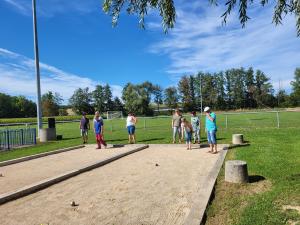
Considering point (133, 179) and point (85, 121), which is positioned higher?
point (85, 121)

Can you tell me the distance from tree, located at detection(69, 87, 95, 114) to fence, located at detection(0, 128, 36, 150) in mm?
100428

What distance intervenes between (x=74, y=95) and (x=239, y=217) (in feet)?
400

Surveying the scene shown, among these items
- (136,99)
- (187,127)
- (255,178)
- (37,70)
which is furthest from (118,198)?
(136,99)

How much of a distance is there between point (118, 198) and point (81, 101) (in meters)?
119

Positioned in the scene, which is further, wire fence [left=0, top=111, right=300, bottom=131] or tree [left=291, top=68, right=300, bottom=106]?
tree [left=291, top=68, right=300, bottom=106]

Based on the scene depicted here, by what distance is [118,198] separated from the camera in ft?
23.0

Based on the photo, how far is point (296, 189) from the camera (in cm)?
683

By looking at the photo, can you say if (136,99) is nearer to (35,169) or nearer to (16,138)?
(16,138)

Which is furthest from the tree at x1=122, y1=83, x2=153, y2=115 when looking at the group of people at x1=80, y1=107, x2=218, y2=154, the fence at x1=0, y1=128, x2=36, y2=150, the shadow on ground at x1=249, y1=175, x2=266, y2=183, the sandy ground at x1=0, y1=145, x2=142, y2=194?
the shadow on ground at x1=249, y1=175, x2=266, y2=183

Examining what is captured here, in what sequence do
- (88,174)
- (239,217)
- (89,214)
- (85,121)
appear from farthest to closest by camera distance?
1. (85,121)
2. (88,174)
3. (89,214)
4. (239,217)

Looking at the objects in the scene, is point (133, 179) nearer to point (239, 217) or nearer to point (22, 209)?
point (22, 209)

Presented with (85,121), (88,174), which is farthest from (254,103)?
(88,174)

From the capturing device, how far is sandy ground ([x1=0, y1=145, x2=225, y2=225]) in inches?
229

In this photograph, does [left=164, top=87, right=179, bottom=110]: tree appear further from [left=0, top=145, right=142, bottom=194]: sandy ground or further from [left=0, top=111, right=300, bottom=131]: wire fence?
[left=0, top=145, right=142, bottom=194]: sandy ground
